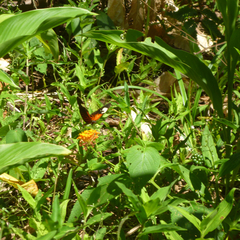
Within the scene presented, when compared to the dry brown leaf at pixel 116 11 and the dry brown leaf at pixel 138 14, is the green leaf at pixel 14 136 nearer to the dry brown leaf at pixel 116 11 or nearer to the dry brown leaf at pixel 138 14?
the dry brown leaf at pixel 116 11

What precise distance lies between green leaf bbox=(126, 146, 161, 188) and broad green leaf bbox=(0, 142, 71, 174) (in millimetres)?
304

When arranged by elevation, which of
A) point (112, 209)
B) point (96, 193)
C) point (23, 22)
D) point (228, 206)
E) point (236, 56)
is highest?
point (23, 22)

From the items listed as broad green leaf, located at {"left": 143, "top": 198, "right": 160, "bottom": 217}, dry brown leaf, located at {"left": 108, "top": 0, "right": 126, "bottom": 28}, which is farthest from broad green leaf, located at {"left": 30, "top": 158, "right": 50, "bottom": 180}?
dry brown leaf, located at {"left": 108, "top": 0, "right": 126, "bottom": 28}

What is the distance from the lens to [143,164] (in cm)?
111

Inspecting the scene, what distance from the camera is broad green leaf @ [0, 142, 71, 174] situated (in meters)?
0.87

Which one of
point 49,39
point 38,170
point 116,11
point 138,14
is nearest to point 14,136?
point 38,170

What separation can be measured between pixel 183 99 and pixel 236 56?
2.09ft

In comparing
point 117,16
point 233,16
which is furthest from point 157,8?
point 233,16

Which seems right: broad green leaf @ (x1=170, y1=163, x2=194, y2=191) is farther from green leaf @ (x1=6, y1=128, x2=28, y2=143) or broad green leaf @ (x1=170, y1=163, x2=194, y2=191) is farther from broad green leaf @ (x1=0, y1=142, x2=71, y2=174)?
green leaf @ (x1=6, y1=128, x2=28, y2=143)

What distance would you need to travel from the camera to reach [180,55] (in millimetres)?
1367

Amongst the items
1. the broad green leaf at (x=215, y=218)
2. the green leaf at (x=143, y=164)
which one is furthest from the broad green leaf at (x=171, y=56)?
the broad green leaf at (x=215, y=218)

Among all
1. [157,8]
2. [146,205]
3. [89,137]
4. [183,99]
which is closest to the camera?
[146,205]

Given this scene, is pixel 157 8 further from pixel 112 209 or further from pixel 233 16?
pixel 112 209

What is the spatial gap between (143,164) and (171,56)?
1.89ft
